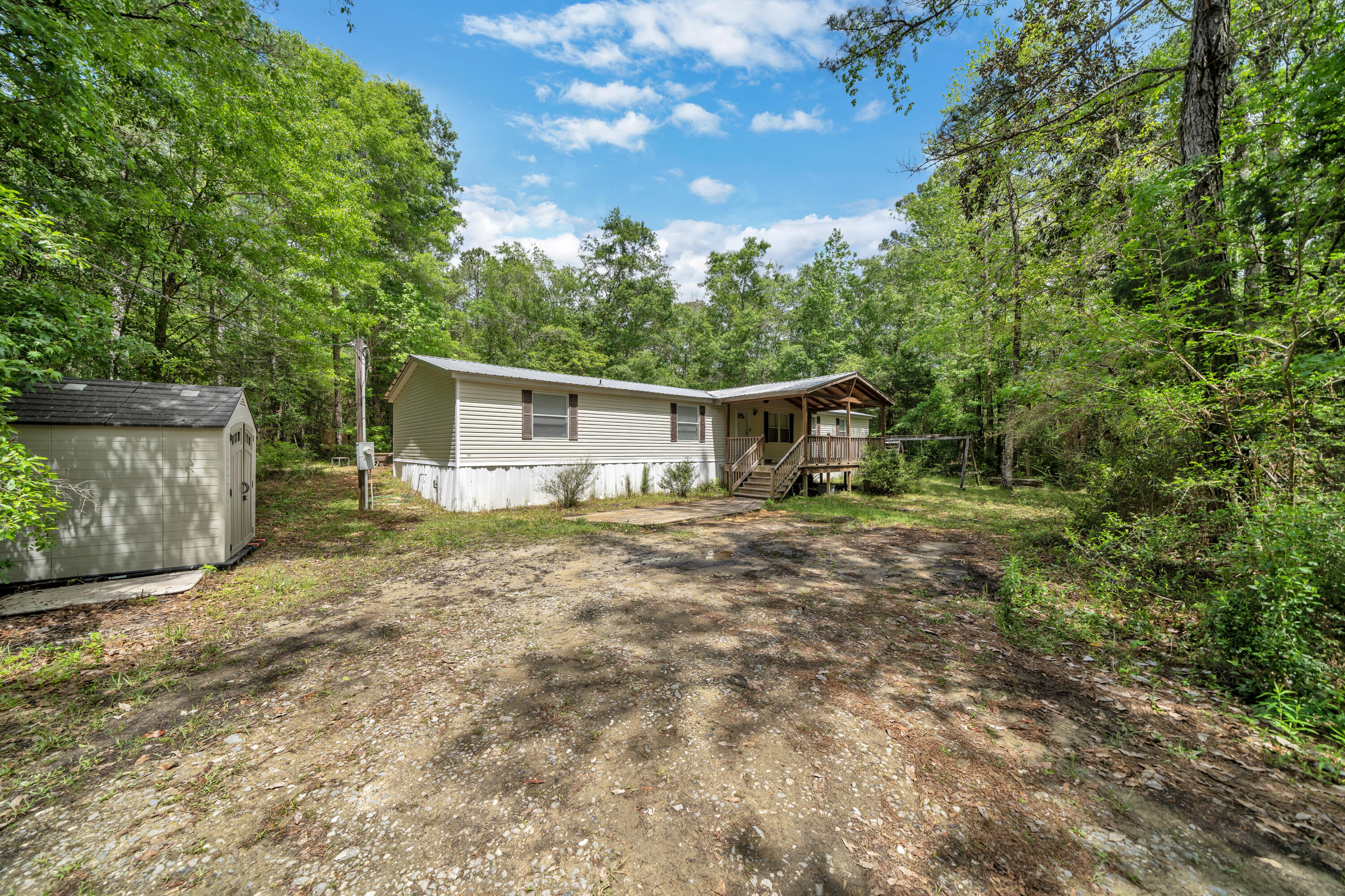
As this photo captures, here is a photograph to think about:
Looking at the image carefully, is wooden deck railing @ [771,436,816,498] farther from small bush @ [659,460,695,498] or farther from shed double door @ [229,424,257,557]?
shed double door @ [229,424,257,557]

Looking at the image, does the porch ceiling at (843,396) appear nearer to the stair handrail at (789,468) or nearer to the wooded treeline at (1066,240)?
the stair handrail at (789,468)

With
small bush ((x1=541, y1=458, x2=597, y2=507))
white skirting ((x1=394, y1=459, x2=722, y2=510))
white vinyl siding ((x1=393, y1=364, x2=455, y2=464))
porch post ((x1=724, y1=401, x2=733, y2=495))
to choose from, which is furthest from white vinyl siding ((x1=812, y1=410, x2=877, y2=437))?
white vinyl siding ((x1=393, y1=364, x2=455, y2=464))

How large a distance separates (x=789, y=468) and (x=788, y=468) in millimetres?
14

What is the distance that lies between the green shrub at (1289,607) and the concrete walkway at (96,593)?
1000 cm

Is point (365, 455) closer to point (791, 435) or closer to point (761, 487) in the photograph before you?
point (761, 487)

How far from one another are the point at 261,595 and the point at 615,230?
87.8 ft

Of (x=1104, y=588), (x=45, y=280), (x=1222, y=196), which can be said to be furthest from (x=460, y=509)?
(x=1222, y=196)

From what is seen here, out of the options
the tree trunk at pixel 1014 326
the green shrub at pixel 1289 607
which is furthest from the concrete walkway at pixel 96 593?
the tree trunk at pixel 1014 326

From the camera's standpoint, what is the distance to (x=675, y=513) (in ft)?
38.2

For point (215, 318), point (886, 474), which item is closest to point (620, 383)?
point (215, 318)

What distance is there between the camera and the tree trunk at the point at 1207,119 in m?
4.77

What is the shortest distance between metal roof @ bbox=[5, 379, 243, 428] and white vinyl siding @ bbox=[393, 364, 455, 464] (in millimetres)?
5005

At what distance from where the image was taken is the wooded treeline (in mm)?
3490

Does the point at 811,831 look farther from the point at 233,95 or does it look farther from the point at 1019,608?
the point at 233,95
